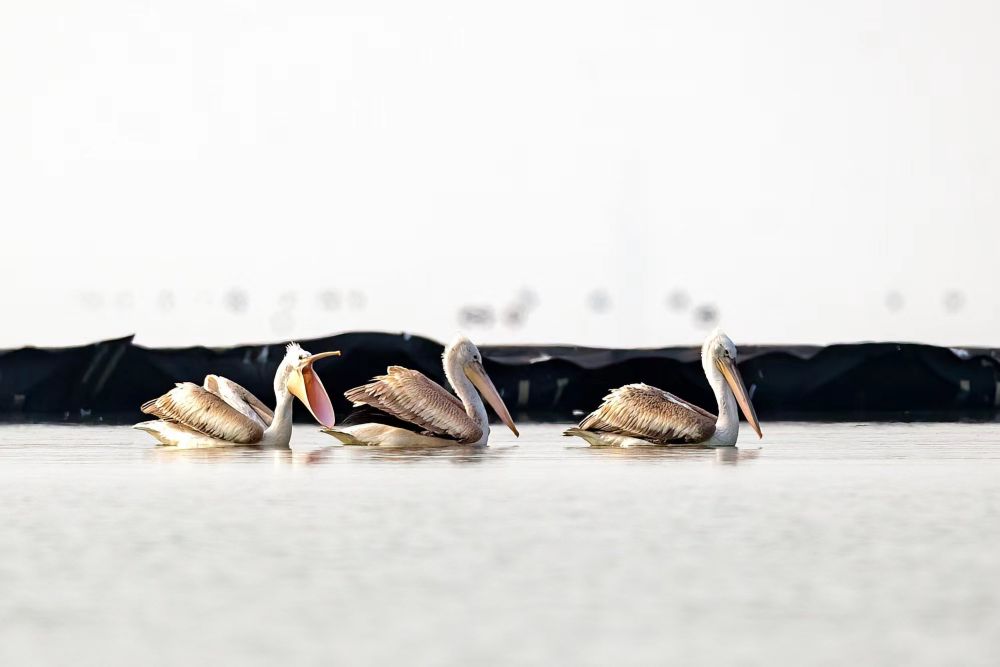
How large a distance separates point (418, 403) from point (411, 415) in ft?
0.36

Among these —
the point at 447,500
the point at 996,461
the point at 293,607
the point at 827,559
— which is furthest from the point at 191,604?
the point at 996,461

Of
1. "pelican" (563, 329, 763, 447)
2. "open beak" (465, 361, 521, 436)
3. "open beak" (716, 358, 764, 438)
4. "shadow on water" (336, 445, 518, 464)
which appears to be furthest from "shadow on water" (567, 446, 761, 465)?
"open beak" (465, 361, 521, 436)

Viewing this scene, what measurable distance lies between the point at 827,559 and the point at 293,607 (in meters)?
2.06

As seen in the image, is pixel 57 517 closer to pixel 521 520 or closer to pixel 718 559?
pixel 521 520

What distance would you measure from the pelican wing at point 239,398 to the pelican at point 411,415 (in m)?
0.76

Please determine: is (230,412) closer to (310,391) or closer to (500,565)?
(310,391)

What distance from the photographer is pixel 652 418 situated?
515 inches

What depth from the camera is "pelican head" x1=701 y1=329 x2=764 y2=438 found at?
14.1 metres

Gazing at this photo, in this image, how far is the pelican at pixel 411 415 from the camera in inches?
512

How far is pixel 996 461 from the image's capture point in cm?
1109

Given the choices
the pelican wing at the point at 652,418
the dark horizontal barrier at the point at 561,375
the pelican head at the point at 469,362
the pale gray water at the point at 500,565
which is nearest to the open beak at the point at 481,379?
the pelican head at the point at 469,362

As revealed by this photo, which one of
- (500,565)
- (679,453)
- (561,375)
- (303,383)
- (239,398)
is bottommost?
(500,565)

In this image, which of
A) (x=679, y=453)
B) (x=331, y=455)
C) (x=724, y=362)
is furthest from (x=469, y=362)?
(x=679, y=453)

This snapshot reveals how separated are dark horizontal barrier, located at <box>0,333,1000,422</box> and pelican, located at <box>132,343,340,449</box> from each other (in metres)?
4.50
